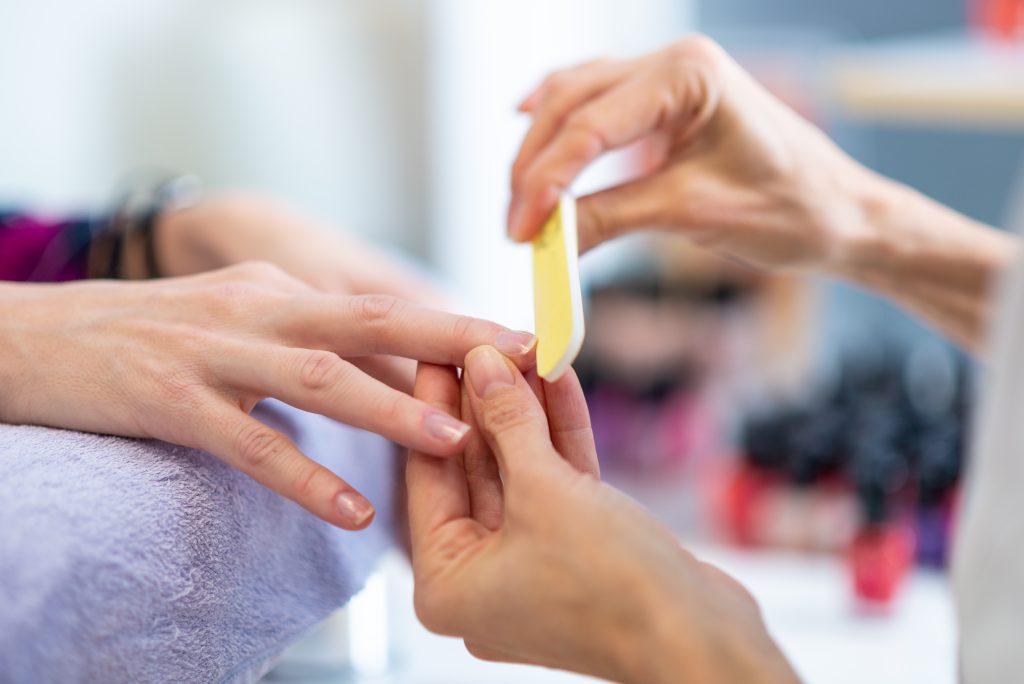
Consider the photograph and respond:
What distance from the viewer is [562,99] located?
678mm

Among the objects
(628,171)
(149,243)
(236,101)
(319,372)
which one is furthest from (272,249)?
(236,101)

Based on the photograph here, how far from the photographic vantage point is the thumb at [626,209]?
0.69 metres

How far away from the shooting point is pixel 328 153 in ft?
9.18

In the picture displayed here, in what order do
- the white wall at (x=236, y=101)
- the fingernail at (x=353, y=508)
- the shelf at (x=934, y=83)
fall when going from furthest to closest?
the white wall at (x=236, y=101)
the shelf at (x=934, y=83)
the fingernail at (x=353, y=508)

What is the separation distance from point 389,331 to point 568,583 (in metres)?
0.17

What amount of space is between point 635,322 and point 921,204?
2.66 ft

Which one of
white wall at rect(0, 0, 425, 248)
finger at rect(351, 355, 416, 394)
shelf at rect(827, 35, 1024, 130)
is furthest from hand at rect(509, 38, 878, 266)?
white wall at rect(0, 0, 425, 248)

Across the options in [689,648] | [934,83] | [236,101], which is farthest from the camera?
[236,101]

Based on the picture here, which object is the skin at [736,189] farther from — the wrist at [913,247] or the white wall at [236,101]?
the white wall at [236,101]

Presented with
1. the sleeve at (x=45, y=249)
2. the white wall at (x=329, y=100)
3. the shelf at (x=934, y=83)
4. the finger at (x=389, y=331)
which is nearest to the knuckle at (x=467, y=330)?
the finger at (x=389, y=331)

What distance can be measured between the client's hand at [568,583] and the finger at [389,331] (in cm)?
4

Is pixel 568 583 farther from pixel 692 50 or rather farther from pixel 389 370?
pixel 692 50

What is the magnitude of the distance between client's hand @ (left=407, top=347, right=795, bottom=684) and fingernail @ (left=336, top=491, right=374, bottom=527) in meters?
0.02

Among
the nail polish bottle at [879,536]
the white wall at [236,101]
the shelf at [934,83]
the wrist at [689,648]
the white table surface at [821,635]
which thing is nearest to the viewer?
the wrist at [689,648]
